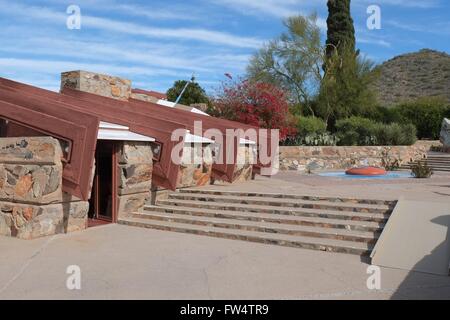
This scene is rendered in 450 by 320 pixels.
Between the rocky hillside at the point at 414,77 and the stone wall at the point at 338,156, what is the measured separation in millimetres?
34226

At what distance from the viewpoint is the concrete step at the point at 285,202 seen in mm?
8289

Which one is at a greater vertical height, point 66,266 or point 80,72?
point 80,72

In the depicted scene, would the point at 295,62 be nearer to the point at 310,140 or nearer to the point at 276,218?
the point at 310,140

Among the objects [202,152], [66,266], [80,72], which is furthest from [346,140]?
[66,266]

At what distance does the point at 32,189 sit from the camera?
7.80m

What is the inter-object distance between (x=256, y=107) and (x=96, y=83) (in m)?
7.23

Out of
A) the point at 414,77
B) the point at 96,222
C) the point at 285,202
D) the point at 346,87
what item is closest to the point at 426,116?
the point at 346,87

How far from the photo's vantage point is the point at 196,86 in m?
36.5

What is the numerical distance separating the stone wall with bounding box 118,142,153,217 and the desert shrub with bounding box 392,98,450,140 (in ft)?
77.6

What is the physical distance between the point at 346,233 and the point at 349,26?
24.7 m

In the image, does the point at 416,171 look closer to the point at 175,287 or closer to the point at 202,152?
the point at 202,152

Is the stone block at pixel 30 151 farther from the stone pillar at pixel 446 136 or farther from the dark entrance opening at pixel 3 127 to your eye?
the stone pillar at pixel 446 136

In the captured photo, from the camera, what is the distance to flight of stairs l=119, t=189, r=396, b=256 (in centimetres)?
743

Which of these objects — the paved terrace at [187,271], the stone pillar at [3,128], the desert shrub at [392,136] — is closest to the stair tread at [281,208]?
the paved terrace at [187,271]
